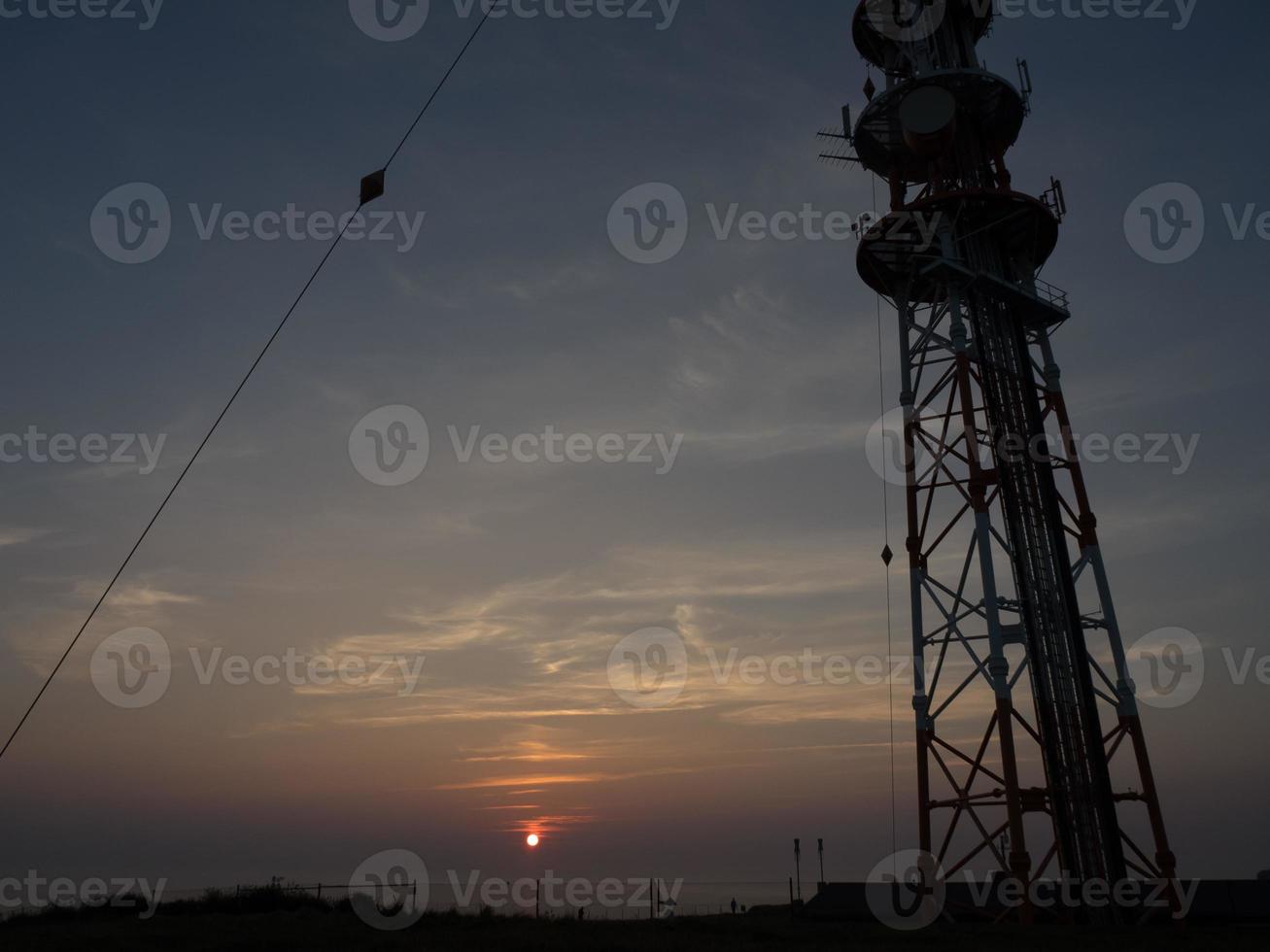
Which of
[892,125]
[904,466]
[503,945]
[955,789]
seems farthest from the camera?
[892,125]

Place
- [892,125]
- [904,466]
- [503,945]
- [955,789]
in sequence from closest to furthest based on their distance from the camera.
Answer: [503,945] < [955,789] < [904,466] < [892,125]

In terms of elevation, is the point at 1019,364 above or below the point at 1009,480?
above

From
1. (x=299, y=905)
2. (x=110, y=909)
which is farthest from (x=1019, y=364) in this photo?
(x=110, y=909)

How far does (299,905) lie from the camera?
34.9 m

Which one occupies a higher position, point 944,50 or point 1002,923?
point 944,50

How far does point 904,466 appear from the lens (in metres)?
33.4

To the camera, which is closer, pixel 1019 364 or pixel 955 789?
pixel 955 789

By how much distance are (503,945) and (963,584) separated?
17410mm

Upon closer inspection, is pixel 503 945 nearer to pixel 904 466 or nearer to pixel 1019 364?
pixel 904 466

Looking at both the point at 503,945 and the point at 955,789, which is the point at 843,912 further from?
the point at 503,945

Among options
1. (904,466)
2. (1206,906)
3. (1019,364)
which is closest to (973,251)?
(1019,364)

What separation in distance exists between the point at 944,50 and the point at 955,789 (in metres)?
27.5

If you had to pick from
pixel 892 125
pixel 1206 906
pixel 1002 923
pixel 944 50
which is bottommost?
pixel 1002 923

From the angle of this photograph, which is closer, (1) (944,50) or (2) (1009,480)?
(2) (1009,480)
